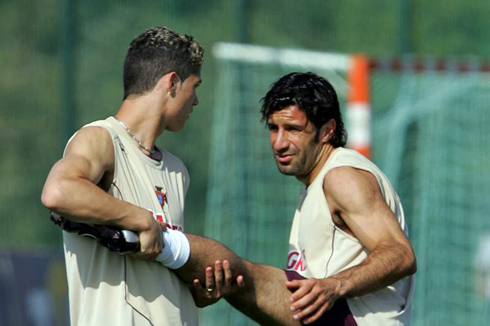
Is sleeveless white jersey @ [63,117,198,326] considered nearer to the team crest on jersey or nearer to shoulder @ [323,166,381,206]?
the team crest on jersey

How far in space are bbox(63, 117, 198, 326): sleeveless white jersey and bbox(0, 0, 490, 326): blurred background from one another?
4.10 meters

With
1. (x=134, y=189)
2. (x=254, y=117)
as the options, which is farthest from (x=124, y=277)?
(x=254, y=117)

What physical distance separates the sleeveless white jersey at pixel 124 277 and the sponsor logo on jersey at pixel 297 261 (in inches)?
26.7

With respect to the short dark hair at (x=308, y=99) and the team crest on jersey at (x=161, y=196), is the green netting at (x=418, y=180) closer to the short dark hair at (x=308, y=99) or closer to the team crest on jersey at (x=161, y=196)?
the short dark hair at (x=308, y=99)

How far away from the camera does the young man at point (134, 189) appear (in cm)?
354

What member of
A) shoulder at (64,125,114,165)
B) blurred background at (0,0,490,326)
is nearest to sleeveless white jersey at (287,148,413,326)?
shoulder at (64,125,114,165)

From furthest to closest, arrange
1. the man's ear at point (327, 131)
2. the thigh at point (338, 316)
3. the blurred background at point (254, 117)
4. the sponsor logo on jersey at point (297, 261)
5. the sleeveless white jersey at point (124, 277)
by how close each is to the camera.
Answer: the blurred background at point (254, 117) → the man's ear at point (327, 131) → the sponsor logo on jersey at point (297, 261) → the thigh at point (338, 316) → the sleeveless white jersey at point (124, 277)

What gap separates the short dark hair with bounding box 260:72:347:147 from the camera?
4.39 metres

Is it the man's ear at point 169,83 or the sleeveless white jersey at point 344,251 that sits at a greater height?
the man's ear at point 169,83

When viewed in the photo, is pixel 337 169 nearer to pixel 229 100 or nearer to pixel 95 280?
pixel 95 280

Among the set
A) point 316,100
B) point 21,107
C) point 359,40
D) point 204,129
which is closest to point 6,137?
point 21,107

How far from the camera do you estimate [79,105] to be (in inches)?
427

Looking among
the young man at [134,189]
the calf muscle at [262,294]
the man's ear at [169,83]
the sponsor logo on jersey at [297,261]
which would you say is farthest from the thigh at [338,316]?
the man's ear at [169,83]

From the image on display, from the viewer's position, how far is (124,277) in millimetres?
3775
